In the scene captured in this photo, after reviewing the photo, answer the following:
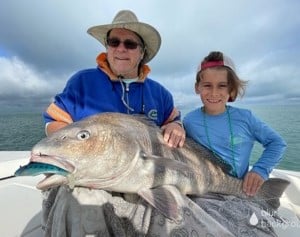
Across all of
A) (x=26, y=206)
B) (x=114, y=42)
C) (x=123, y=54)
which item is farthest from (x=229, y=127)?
(x=26, y=206)

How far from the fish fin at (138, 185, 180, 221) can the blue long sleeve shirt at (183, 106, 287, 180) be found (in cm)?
95

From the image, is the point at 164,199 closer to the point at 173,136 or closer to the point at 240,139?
the point at 173,136

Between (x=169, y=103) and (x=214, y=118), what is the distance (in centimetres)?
53

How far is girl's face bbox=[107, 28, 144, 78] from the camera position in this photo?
9.80ft

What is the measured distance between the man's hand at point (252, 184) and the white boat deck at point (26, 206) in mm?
334

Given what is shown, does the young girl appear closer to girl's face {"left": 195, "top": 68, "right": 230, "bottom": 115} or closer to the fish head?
girl's face {"left": 195, "top": 68, "right": 230, "bottom": 115}

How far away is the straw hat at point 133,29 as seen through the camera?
118 inches

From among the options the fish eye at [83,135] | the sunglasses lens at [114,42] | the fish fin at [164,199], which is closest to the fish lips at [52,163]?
the fish eye at [83,135]

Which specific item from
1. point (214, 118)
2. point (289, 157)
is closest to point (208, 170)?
point (214, 118)

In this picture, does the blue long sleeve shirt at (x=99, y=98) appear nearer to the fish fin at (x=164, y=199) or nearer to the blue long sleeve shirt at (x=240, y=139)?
the blue long sleeve shirt at (x=240, y=139)

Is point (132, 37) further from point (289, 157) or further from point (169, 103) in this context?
point (289, 157)

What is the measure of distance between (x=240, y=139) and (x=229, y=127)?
0.52 feet

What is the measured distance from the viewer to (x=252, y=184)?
9.32 ft

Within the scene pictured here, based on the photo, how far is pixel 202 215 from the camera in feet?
6.86
